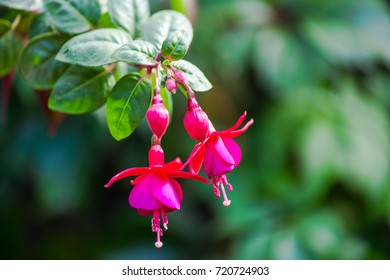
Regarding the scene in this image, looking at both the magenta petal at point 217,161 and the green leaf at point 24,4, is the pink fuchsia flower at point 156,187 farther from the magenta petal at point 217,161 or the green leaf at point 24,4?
the green leaf at point 24,4

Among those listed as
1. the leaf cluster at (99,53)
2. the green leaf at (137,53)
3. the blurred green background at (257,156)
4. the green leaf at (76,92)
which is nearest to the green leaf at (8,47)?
the leaf cluster at (99,53)

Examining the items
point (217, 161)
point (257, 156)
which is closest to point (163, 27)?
point (217, 161)

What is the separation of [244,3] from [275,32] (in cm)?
13

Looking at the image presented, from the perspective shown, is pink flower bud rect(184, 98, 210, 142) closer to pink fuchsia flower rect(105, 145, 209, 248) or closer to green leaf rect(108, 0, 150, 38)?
pink fuchsia flower rect(105, 145, 209, 248)

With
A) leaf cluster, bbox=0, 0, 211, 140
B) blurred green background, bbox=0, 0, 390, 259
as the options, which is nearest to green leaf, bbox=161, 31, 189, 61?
leaf cluster, bbox=0, 0, 211, 140

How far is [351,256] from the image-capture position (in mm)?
1536

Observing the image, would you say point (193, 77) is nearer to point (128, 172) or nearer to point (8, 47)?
point (128, 172)

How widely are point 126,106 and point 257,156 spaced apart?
3.37 feet

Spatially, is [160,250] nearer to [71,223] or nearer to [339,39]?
[71,223]

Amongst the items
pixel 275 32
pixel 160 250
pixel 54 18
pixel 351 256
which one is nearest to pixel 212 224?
pixel 160 250

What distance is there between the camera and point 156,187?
1.89ft

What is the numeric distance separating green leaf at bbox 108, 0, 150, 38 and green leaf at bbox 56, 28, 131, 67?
0.04 meters

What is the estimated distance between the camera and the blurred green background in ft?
4.92

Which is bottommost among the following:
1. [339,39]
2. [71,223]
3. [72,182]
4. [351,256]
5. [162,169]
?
[71,223]
